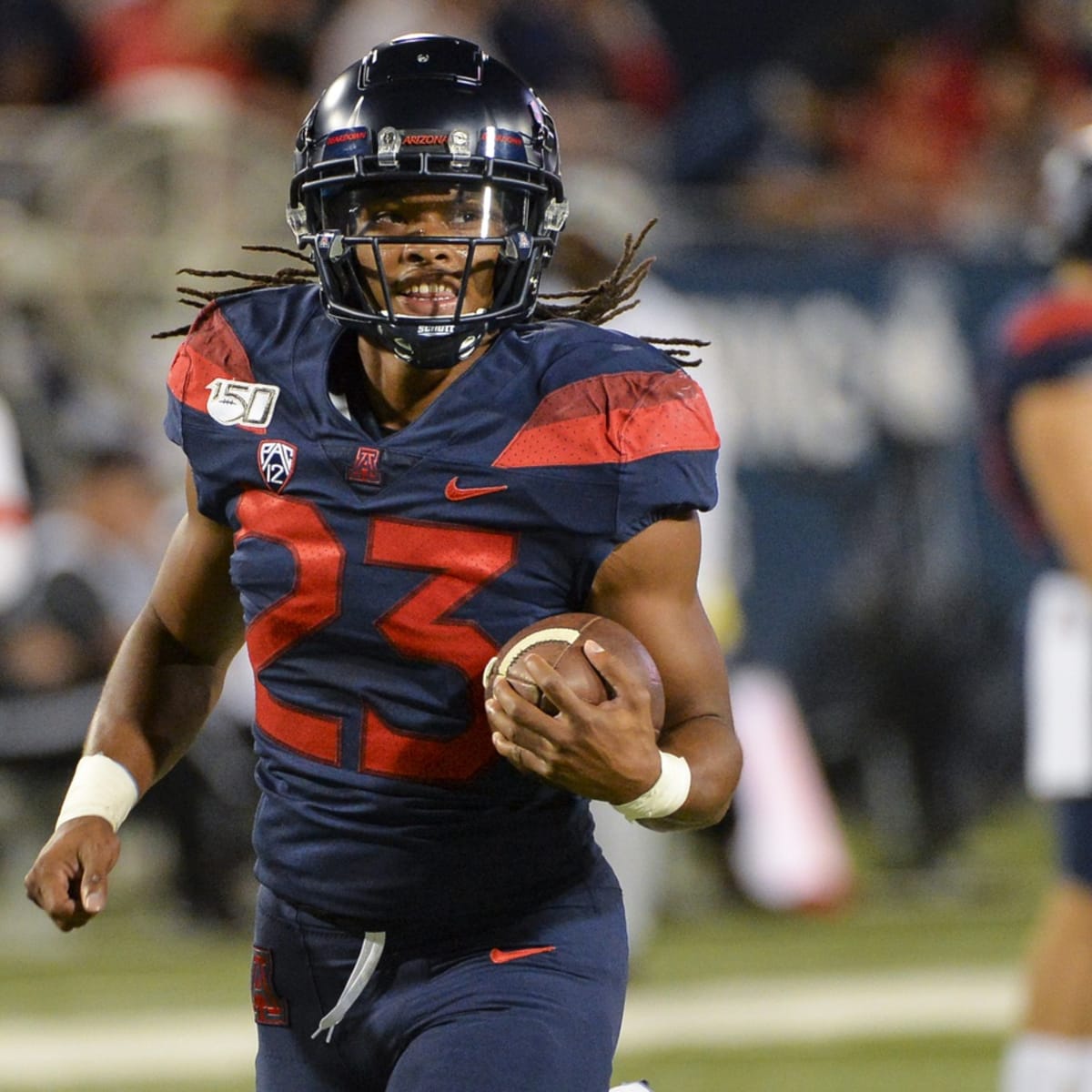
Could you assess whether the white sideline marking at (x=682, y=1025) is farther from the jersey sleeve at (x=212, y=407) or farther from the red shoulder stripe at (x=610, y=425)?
the red shoulder stripe at (x=610, y=425)

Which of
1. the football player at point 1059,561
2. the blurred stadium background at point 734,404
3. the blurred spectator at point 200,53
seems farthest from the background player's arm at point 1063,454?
the blurred spectator at point 200,53

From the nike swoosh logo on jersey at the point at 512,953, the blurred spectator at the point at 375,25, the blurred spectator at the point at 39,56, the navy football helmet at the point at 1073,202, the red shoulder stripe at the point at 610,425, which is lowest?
the nike swoosh logo on jersey at the point at 512,953

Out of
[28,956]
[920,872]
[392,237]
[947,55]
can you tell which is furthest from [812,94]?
[392,237]

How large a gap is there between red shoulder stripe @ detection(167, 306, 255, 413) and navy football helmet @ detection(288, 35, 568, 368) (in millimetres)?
133

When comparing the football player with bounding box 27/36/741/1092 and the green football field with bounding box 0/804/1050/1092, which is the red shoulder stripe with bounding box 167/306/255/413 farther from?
the green football field with bounding box 0/804/1050/1092

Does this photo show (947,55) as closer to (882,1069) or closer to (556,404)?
(882,1069)

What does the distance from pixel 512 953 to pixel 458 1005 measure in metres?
0.09

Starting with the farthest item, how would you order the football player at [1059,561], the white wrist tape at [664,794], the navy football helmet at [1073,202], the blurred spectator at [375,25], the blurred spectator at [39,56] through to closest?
the blurred spectator at [375,25], the blurred spectator at [39,56], the navy football helmet at [1073,202], the football player at [1059,561], the white wrist tape at [664,794]

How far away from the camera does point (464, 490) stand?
8.16 ft

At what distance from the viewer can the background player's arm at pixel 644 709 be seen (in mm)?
2262

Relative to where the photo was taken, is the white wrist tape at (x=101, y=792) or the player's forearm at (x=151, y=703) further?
the player's forearm at (x=151, y=703)

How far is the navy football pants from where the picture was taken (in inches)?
95.3

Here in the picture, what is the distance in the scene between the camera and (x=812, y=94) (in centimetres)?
855

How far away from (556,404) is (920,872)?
5.27m
